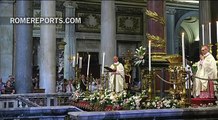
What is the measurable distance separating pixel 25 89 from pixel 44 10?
3.37 m

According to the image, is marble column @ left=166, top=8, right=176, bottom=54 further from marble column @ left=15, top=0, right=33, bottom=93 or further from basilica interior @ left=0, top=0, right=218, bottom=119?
marble column @ left=15, top=0, right=33, bottom=93

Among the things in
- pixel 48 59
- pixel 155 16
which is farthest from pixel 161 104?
pixel 48 59

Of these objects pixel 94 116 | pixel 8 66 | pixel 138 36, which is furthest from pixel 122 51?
pixel 94 116

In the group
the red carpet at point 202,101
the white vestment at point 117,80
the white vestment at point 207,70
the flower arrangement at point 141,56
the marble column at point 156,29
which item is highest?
the marble column at point 156,29

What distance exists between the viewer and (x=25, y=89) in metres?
16.0

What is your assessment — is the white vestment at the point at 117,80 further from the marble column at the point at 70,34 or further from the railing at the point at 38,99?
the marble column at the point at 70,34

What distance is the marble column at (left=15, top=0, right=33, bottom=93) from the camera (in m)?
16.1

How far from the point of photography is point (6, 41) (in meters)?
21.2

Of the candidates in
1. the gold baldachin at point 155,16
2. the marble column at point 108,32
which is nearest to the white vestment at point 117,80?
the gold baldachin at point 155,16

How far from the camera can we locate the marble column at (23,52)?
16109mm

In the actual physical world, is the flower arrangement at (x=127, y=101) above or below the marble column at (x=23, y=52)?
below

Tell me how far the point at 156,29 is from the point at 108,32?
623cm

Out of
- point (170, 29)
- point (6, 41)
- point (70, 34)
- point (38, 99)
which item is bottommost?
point (38, 99)

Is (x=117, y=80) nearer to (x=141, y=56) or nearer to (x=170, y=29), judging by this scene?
(x=141, y=56)
